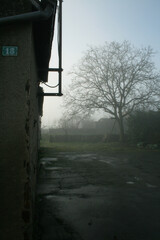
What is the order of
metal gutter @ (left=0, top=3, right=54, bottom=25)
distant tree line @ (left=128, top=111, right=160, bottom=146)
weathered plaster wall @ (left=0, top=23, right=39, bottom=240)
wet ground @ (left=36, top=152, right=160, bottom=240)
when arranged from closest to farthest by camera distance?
1. weathered plaster wall @ (left=0, top=23, right=39, bottom=240)
2. metal gutter @ (left=0, top=3, right=54, bottom=25)
3. wet ground @ (left=36, top=152, right=160, bottom=240)
4. distant tree line @ (left=128, top=111, right=160, bottom=146)

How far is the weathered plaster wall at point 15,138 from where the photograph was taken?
2.36m

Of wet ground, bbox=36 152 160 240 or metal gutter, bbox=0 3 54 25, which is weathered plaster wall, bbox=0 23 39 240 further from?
wet ground, bbox=36 152 160 240

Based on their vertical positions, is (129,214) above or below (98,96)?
below

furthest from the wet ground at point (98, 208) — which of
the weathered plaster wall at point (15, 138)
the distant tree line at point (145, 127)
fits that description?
the distant tree line at point (145, 127)

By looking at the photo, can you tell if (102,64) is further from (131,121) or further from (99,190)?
(99,190)

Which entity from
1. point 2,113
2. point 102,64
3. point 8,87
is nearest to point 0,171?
point 2,113

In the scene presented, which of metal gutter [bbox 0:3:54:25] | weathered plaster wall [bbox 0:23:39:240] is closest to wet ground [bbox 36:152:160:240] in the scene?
weathered plaster wall [bbox 0:23:39:240]

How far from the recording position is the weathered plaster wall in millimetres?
2361

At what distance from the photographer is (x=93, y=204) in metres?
4.96

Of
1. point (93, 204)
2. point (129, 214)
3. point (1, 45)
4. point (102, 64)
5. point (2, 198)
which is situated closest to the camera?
point (2, 198)

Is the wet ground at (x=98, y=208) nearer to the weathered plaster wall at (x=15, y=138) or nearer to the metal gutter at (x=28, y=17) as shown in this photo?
the weathered plaster wall at (x=15, y=138)

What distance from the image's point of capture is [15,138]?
2459 mm

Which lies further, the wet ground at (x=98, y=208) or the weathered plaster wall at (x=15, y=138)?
the wet ground at (x=98, y=208)

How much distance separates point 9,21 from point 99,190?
5350mm
